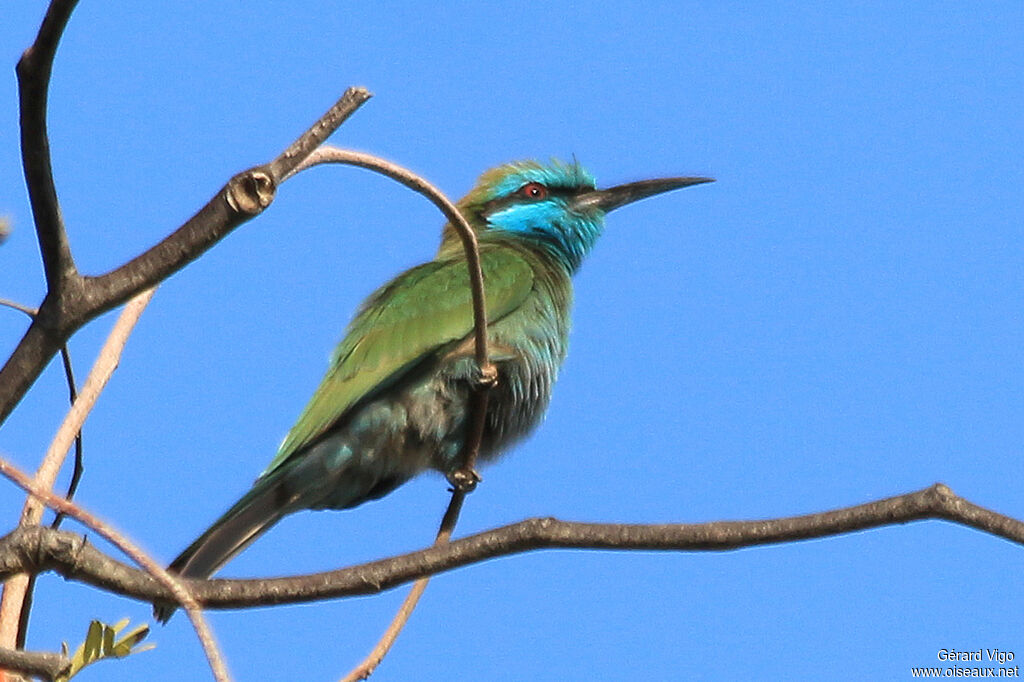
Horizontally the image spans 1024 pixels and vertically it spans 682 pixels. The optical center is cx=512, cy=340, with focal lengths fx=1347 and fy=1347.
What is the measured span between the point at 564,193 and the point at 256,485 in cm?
207

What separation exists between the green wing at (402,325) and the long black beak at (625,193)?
0.68 meters

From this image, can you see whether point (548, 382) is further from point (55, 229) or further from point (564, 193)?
point (55, 229)

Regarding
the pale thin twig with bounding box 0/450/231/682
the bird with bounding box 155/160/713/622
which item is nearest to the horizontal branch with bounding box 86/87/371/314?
the pale thin twig with bounding box 0/450/231/682

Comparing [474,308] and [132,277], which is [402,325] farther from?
[132,277]

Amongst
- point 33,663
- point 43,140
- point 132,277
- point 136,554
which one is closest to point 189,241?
point 132,277

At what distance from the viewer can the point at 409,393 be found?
4359 mm

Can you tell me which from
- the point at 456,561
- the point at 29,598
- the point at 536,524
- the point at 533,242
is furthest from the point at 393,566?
the point at 533,242

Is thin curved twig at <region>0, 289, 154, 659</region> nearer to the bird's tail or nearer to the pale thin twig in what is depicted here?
the pale thin twig

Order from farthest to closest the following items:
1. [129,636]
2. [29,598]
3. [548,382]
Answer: [548,382]
[29,598]
[129,636]

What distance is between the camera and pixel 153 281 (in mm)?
1572

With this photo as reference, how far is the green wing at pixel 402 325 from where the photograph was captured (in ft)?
14.2

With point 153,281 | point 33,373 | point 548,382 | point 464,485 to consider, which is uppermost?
point 548,382

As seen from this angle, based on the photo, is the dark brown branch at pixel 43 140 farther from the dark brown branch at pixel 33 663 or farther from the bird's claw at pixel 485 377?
the bird's claw at pixel 485 377

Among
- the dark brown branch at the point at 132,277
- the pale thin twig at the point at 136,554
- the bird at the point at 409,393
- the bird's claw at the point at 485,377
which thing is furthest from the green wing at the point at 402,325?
the pale thin twig at the point at 136,554
